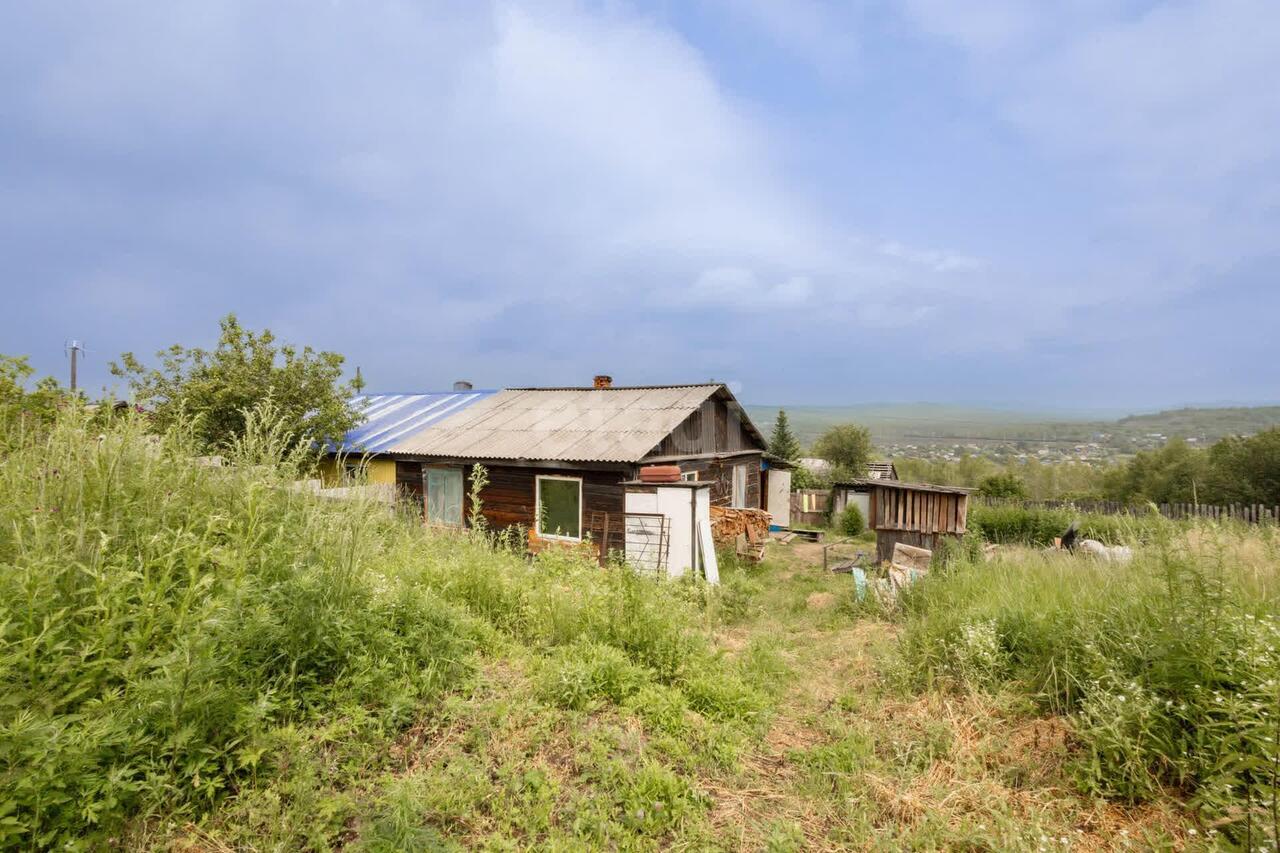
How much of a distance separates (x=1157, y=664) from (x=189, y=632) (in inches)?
202

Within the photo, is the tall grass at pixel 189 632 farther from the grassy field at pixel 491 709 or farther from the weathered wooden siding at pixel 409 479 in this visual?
the weathered wooden siding at pixel 409 479

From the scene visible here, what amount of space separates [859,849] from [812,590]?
24.3 feet

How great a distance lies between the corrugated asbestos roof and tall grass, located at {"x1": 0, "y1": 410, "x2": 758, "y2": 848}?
728 centimetres

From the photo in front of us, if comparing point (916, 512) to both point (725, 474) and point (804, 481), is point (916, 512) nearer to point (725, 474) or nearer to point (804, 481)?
point (725, 474)

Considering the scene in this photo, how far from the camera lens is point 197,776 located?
2.36m

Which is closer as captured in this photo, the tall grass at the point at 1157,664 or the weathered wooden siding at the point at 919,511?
the tall grass at the point at 1157,664

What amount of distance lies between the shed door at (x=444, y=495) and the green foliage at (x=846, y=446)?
2582 cm

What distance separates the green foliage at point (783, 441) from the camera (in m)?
34.6

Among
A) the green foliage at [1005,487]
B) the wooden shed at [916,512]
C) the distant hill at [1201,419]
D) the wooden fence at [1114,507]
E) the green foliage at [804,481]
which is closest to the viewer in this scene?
the wooden shed at [916,512]

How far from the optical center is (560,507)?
40.6 ft

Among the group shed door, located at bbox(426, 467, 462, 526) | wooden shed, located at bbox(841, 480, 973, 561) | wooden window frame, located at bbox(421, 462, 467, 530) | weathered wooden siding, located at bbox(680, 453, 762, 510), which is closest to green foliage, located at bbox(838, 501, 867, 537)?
weathered wooden siding, located at bbox(680, 453, 762, 510)

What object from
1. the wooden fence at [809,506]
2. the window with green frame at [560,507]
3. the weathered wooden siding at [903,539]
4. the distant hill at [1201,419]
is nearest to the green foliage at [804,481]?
the wooden fence at [809,506]

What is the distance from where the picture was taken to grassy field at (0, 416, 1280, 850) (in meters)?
2.34

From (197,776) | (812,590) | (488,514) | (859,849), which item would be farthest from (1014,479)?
(197,776)
